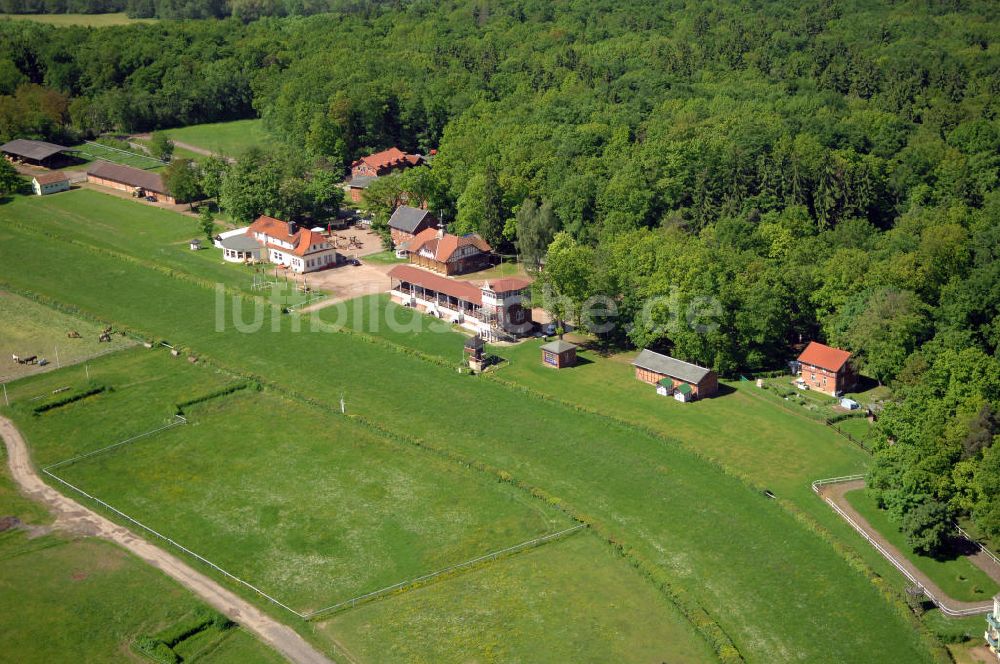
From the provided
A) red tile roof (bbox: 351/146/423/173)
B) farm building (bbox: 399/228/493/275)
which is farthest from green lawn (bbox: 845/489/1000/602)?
red tile roof (bbox: 351/146/423/173)

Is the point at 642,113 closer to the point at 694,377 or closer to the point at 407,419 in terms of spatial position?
the point at 694,377

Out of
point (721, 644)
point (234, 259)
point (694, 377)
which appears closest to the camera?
point (721, 644)

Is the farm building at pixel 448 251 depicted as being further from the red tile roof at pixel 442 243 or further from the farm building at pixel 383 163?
the farm building at pixel 383 163

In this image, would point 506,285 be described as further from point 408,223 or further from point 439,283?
point 408,223

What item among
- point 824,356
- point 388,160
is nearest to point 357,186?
point 388,160

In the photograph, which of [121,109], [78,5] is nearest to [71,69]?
[121,109]

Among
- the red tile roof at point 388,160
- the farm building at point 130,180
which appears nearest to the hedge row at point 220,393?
the farm building at point 130,180
